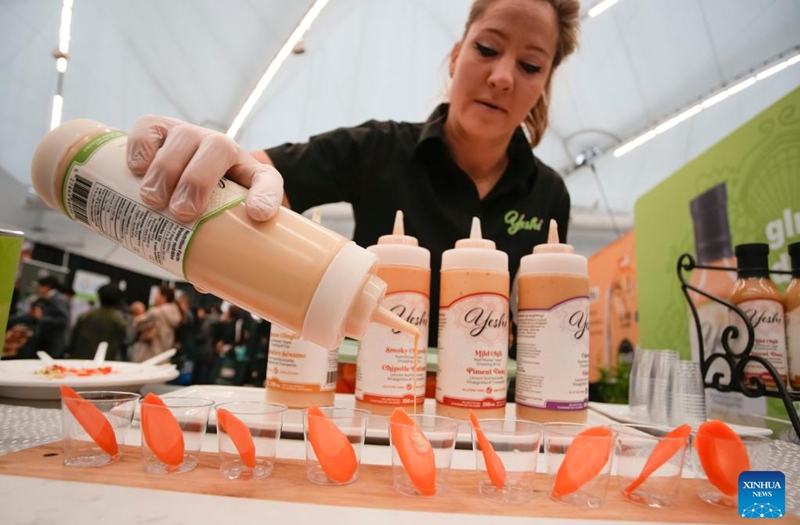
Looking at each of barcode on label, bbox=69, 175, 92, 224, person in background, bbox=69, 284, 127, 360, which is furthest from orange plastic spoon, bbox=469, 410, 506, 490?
person in background, bbox=69, 284, 127, 360

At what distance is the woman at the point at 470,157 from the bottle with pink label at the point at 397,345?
1.19 feet

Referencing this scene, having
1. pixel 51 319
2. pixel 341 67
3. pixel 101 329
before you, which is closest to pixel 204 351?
pixel 101 329

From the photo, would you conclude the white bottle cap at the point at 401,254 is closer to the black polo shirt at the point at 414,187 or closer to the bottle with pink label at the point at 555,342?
the bottle with pink label at the point at 555,342

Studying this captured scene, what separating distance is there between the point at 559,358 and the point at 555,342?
0.8 inches

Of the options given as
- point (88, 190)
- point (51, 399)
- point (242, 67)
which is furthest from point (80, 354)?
point (88, 190)

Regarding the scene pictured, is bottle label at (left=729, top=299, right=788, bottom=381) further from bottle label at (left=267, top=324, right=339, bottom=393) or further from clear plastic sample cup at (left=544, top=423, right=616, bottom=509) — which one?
bottle label at (left=267, top=324, right=339, bottom=393)

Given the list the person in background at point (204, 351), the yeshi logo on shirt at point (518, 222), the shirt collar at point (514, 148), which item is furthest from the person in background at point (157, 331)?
the yeshi logo on shirt at point (518, 222)

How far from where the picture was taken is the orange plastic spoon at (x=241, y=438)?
0.43 metres

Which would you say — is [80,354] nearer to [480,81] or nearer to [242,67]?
[242,67]

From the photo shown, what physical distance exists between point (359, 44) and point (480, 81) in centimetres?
422

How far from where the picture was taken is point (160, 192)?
436 mm

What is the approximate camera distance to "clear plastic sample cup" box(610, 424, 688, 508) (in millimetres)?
422

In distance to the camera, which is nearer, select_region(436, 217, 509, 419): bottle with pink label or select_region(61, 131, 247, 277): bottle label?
select_region(61, 131, 247, 277): bottle label

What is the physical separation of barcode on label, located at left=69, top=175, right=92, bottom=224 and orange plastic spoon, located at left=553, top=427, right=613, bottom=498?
0.54 meters
